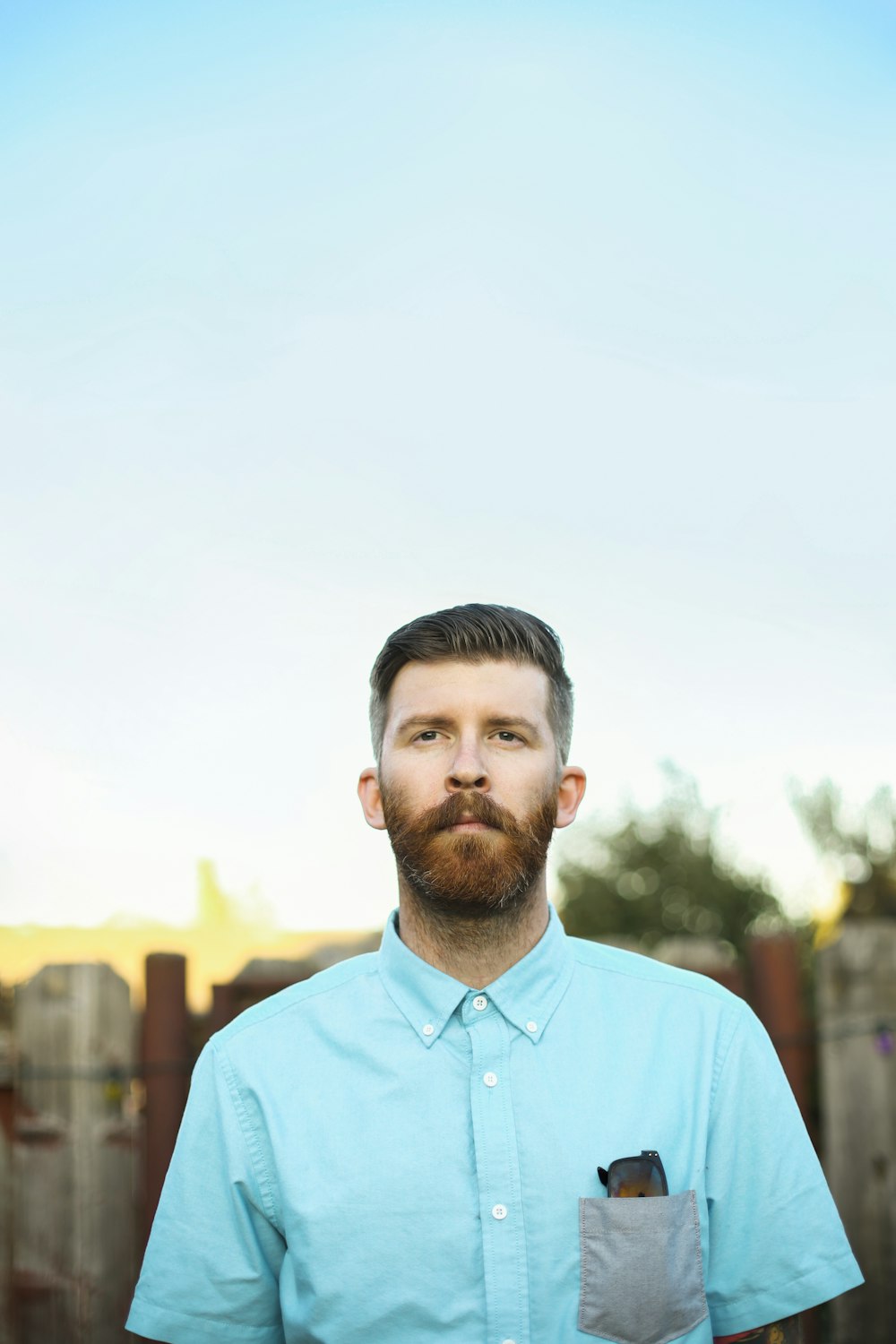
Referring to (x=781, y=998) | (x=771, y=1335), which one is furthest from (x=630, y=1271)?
(x=781, y=998)

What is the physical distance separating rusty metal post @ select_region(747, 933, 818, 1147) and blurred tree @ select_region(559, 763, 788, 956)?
13660mm

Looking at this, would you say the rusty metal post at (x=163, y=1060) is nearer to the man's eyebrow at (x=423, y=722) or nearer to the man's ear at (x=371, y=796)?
the man's ear at (x=371, y=796)

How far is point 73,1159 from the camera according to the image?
338cm

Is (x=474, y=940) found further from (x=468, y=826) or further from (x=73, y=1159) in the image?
(x=73, y=1159)

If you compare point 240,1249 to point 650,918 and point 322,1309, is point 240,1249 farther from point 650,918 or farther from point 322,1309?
point 650,918

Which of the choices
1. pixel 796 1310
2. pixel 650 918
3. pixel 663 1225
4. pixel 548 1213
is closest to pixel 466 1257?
pixel 548 1213

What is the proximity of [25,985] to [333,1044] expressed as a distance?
1.57 meters

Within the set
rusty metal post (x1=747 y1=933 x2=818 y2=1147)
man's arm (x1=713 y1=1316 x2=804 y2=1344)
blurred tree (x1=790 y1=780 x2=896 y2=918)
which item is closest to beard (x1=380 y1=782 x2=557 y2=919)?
man's arm (x1=713 y1=1316 x2=804 y2=1344)

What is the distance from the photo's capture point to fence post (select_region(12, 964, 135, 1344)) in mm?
3293

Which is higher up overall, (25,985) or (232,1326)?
(25,985)

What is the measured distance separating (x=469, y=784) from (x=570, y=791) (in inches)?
13.1

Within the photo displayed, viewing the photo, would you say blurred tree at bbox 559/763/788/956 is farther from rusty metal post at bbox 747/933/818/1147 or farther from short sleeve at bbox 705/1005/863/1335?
short sleeve at bbox 705/1005/863/1335

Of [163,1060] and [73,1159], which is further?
[163,1060]

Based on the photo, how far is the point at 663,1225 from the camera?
2.16m
